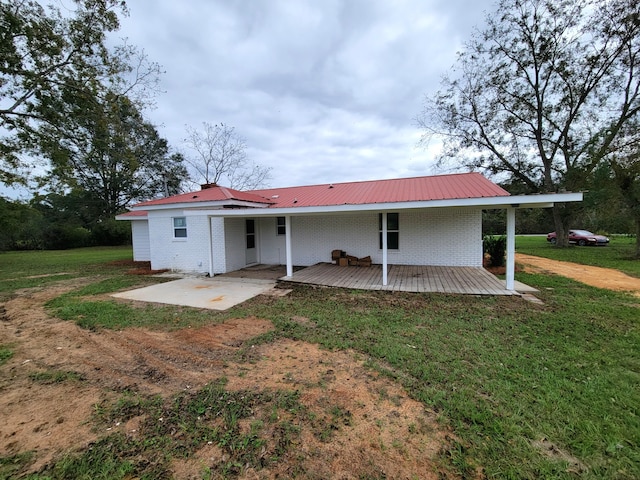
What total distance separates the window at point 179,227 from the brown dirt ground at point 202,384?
19.6 ft

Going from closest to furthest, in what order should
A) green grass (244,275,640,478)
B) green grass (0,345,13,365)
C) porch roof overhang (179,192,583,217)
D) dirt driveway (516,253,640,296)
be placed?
green grass (244,275,640,478) → green grass (0,345,13,365) → porch roof overhang (179,192,583,217) → dirt driveway (516,253,640,296)

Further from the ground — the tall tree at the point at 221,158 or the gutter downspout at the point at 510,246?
the tall tree at the point at 221,158

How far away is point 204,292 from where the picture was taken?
755 centimetres

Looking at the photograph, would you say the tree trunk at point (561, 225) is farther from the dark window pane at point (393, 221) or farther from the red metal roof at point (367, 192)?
the dark window pane at point (393, 221)

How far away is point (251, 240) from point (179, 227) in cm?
289

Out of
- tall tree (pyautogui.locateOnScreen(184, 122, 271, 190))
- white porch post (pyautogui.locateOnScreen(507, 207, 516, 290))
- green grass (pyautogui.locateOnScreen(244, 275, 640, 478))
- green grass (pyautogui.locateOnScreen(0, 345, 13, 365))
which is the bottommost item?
green grass (pyautogui.locateOnScreen(244, 275, 640, 478))

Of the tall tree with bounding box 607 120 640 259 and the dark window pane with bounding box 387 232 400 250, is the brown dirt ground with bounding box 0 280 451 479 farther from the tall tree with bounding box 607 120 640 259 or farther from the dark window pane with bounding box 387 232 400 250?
the tall tree with bounding box 607 120 640 259

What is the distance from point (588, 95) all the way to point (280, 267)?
918 inches

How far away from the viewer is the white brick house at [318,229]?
9.66m

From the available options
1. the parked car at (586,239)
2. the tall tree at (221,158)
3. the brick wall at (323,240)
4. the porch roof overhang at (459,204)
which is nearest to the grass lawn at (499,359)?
the porch roof overhang at (459,204)

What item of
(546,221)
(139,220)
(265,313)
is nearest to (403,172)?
(139,220)

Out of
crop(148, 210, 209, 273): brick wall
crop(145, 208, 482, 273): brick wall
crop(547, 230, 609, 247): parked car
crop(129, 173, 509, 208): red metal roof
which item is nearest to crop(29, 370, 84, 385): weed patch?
crop(129, 173, 509, 208): red metal roof

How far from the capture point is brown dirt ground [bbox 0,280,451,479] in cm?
208

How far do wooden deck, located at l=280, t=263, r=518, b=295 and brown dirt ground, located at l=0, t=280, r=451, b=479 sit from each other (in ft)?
10.2
